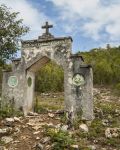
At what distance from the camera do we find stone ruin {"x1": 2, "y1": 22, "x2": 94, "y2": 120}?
1720 centimetres

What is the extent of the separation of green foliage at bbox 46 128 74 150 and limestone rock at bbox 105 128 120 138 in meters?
1.68

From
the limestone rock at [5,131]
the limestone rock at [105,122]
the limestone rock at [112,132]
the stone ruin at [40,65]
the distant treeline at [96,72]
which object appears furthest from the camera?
the distant treeline at [96,72]

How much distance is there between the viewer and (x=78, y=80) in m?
17.5

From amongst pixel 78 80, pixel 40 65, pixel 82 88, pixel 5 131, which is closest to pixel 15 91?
pixel 40 65

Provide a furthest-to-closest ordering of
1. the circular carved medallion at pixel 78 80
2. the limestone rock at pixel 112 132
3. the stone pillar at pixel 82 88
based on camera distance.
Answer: the circular carved medallion at pixel 78 80, the stone pillar at pixel 82 88, the limestone rock at pixel 112 132

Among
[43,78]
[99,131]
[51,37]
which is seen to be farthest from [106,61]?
[99,131]

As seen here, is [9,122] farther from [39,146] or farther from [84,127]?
[84,127]

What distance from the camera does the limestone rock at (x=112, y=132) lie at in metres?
14.4

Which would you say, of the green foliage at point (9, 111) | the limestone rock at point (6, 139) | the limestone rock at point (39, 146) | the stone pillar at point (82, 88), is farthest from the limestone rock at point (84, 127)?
the green foliage at point (9, 111)

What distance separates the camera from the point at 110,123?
1719 cm

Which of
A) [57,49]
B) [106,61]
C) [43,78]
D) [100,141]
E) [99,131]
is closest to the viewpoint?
[100,141]

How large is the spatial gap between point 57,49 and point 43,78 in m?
17.0

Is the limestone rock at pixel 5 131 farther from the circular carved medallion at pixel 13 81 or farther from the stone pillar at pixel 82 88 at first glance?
the circular carved medallion at pixel 13 81

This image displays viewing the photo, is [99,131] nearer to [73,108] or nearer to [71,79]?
[73,108]
